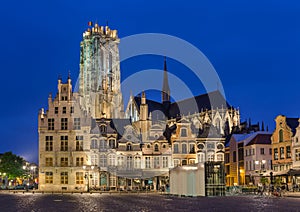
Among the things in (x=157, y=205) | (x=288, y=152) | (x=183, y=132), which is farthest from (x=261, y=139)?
(x=157, y=205)

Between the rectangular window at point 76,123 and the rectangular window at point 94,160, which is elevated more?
the rectangular window at point 76,123

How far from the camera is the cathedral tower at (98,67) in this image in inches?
4970

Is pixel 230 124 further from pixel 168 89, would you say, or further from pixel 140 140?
pixel 168 89

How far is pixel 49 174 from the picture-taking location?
80.3 m

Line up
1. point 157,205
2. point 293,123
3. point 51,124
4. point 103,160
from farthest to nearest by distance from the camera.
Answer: point 103,160, point 51,124, point 293,123, point 157,205

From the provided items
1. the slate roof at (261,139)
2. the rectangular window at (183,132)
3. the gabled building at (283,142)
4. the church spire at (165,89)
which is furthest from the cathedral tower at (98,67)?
the gabled building at (283,142)

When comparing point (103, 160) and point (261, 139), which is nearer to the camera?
point (261, 139)

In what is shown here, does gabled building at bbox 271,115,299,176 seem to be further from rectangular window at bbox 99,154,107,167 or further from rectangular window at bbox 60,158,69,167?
rectangular window at bbox 60,158,69,167

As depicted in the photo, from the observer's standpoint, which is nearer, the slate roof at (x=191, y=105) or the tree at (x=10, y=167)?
the slate roof at (x=191, y=105)

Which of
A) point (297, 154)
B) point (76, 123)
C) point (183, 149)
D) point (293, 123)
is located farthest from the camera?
point (183, 149)

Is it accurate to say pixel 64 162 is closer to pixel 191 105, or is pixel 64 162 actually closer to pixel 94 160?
pixel 94 160

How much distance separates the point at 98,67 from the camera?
436 feet

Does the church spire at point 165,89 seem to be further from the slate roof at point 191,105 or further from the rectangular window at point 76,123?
the rectangular window at point 76,123

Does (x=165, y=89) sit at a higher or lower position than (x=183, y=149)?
higher
